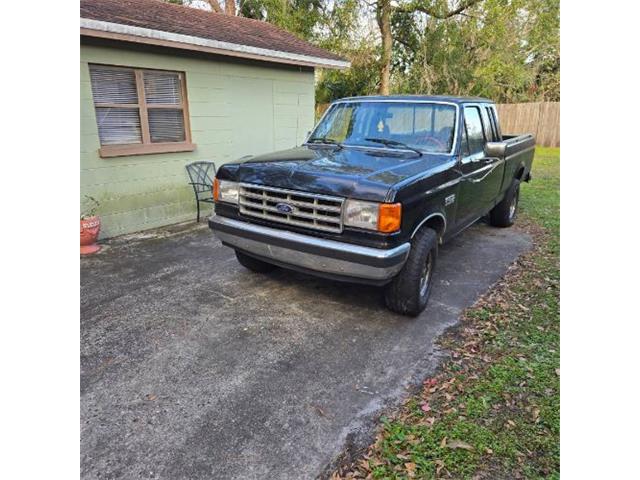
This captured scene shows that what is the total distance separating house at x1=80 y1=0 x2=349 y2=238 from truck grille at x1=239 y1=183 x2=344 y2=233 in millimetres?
3360

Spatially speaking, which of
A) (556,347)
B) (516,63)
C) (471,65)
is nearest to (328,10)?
(471,65)

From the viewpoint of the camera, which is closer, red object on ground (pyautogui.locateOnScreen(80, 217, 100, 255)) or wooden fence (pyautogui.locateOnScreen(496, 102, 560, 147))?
red object on ground (pyautogui.locateOnScreen(80, 217, 100, 255))

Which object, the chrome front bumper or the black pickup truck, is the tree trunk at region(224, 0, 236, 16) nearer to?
the black pickup truck

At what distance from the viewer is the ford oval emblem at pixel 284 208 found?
12.0 feet

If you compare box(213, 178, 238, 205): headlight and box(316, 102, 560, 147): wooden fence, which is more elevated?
box(316, 102, 560, 147): wooden fence

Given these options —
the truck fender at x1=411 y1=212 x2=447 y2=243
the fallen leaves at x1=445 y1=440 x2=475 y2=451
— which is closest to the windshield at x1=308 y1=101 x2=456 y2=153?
the truck fender at x1=411 y1=212 x2=447 y2=243

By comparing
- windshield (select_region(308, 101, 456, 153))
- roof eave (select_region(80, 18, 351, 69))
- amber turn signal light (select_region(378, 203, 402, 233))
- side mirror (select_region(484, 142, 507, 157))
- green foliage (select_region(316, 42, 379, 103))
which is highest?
green foliage (select_region(316, 42, 379, 103))

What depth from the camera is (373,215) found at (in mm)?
3264

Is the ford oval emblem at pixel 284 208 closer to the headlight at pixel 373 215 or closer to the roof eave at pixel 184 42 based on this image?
the headlight at pixel 373 215

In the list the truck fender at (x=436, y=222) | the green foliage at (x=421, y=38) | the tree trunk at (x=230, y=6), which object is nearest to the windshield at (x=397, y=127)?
the truck fender at (x=436, y=222)

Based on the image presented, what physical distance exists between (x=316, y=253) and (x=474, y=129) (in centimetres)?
269

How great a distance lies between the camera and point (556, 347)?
3.52 meters

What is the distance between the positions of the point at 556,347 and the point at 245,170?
9.99 feet

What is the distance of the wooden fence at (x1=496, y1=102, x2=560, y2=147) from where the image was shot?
1731 cm
